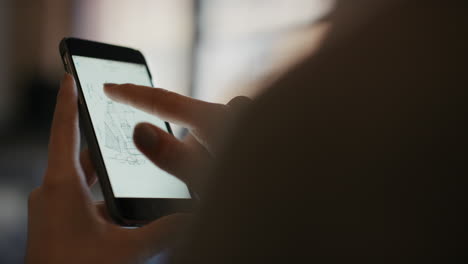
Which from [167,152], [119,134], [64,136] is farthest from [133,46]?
[167,152]

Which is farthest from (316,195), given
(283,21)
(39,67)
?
(39,67)

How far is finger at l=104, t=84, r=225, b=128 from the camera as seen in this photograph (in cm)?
46

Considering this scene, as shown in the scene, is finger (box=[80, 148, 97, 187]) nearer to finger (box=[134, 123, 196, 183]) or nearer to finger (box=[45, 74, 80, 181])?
finger (box=[45, 74, 80, 181])

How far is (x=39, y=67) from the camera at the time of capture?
3131 mm

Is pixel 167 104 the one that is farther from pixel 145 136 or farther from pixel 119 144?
pixel 119 144

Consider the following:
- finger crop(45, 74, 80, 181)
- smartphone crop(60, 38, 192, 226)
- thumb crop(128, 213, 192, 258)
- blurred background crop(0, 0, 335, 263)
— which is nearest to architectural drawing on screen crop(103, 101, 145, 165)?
smartphone crop(60, 38, 192, 226)

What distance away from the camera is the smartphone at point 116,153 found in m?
0.66

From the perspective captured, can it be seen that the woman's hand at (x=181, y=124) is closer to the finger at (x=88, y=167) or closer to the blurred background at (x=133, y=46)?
the finger at (x=88, y=167)

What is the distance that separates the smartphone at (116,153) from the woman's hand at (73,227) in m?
0.13

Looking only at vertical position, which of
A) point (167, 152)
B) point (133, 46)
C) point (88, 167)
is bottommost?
point (133, 46)

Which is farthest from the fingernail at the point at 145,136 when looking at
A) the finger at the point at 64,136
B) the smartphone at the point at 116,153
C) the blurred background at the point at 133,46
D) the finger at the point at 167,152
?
the blurred background at the point at 133,46

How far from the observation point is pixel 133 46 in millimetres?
2934

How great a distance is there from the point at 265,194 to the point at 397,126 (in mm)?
56

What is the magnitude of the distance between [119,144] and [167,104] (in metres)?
0.23
